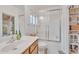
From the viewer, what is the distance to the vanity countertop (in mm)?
1361

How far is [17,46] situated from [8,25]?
270 mm

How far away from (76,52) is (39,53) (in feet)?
1.47

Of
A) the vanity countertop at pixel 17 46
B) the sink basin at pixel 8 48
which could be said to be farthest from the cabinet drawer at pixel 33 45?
the sink basin at pixel 8 48

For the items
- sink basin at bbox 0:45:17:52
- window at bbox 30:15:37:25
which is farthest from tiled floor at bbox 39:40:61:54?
sink basin at bbox 0:45:17:52

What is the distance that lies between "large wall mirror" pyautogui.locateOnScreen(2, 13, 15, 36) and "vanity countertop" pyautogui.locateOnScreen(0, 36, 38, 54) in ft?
0.42

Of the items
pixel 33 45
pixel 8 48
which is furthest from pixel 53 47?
pixel 8 48

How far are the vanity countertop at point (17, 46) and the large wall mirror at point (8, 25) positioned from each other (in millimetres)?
129

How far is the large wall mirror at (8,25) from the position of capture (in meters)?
1.37

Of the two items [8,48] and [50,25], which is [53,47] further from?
[8,48]

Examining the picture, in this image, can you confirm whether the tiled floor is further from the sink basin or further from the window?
the sink basin

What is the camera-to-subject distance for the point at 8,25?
4.61ft

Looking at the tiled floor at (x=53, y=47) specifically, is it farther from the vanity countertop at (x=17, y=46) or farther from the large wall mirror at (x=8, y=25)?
the large wall mirror at (x=8, y=25)
